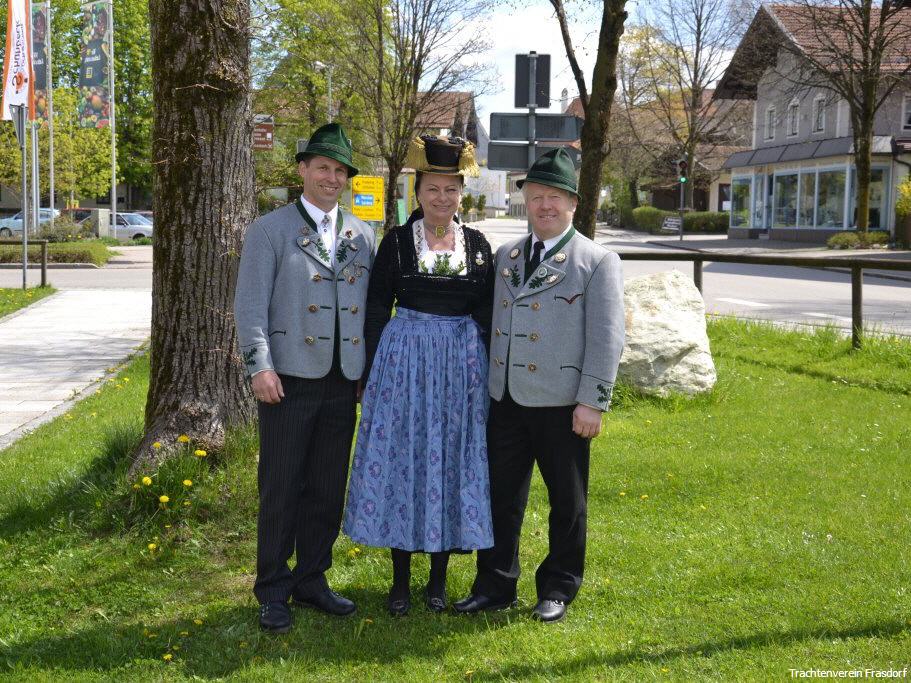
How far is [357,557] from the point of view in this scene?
187 inches

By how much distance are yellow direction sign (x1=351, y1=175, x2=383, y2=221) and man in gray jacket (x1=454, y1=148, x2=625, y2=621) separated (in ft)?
69.4

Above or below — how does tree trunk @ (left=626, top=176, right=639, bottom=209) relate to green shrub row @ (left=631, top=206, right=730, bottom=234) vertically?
above

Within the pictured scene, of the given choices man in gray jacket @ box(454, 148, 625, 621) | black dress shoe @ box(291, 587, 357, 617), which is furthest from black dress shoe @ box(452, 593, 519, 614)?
black dress shoe @ box(291, 587, 357, 617)

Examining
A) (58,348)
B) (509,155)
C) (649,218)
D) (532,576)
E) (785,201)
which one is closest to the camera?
(532,576)

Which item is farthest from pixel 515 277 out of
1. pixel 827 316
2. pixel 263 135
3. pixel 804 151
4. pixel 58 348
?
pixel 804 151

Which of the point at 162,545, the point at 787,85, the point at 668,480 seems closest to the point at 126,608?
the point at 162,545

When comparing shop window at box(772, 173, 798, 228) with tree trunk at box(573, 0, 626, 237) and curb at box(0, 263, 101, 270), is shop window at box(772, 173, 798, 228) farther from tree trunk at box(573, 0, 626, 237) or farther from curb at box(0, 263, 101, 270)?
tree trunk at box(573, 0, 626, 237)

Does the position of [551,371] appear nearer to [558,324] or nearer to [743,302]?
[558,324]

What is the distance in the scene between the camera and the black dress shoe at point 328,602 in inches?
162

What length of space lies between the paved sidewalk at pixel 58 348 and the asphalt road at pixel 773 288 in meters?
3.79

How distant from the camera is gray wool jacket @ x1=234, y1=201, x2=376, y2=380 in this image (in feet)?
12.9

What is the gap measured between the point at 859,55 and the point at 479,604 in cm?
3609

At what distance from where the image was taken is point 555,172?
12.9ft

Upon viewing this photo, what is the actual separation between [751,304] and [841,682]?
13.9 m
